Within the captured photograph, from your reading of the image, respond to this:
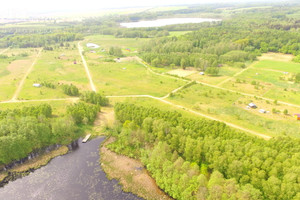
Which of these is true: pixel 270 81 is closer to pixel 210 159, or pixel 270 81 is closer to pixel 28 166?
pixel 210 159

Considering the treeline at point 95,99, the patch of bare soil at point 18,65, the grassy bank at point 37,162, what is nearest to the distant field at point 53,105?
the treeline at point 95,99

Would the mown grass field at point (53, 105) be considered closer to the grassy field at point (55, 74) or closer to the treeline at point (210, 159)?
the grassy field at point (55, 74)

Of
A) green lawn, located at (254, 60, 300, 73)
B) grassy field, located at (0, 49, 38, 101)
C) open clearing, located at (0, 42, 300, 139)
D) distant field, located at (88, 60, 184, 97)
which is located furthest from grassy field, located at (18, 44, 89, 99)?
green lawn, located at (254, 60, 300, 73)

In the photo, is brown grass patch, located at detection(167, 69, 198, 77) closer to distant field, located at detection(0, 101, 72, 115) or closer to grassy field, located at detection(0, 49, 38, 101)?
distant field, located at detection(0, 101, 72, 115)

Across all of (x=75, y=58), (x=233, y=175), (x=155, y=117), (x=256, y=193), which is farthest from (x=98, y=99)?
(x=75, y=58)

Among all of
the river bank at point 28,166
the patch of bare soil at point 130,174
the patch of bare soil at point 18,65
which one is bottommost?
the patch of bare soil at point 130,174
